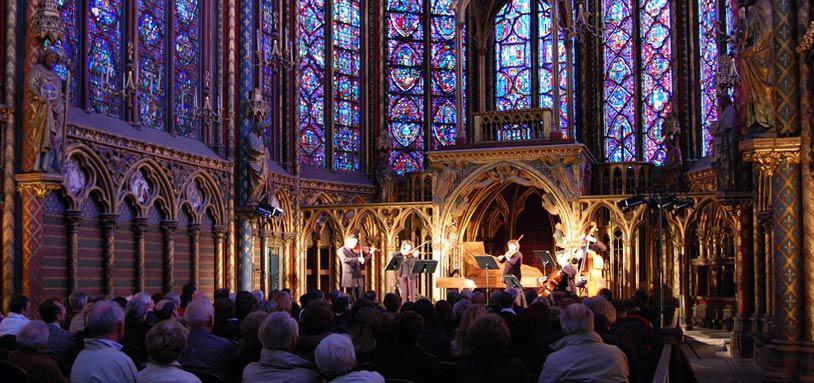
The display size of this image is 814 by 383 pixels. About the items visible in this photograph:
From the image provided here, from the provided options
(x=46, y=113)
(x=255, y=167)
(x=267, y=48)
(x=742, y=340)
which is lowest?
(x=742, y=340)

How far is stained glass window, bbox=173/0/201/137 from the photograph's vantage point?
22.8 m

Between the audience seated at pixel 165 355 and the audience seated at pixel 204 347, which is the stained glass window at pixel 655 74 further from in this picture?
the audience seated at pixel 165 355

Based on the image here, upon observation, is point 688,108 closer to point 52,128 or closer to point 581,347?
point 52,128

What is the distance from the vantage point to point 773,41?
14242 mm

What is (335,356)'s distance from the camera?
20.0ft

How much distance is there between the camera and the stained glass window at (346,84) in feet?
94.4

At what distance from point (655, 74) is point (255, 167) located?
11.0 m

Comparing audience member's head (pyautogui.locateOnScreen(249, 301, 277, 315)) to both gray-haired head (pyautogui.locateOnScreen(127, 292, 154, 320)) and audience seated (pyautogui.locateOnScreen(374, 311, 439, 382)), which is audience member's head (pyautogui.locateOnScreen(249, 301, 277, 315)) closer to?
gray-haired head (pyautogui.locateOnScreen(127, 292, 154, 320))

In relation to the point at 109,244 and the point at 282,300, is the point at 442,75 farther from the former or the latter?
the point at 282,300

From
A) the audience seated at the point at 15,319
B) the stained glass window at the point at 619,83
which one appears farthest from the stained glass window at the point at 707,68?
the audience seated at the point at 15,319

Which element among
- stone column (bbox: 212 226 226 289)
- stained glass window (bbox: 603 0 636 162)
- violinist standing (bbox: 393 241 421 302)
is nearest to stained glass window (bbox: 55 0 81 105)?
stone column (bbox: 212 226 226 289)

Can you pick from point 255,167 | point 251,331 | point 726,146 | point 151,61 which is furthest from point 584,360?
point 255,167

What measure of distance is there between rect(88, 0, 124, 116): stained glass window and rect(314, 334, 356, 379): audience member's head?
1462 cm

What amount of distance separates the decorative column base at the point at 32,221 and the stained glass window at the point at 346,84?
12.7 metres
